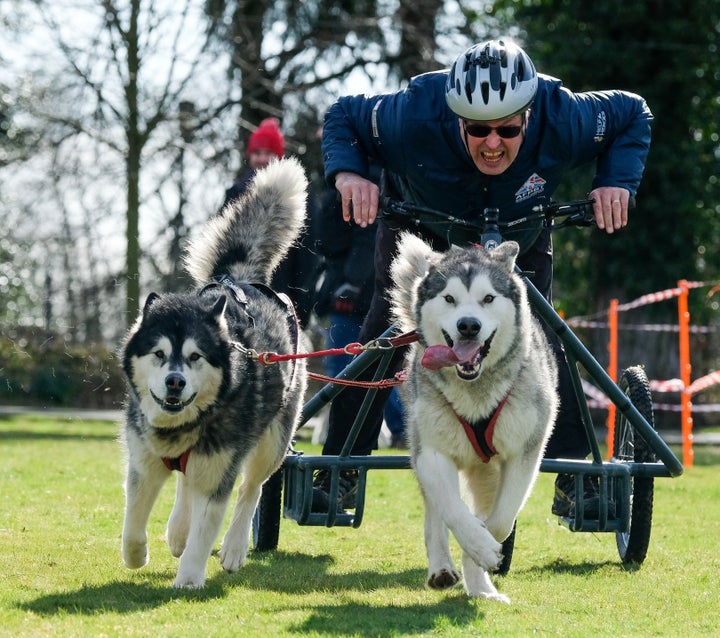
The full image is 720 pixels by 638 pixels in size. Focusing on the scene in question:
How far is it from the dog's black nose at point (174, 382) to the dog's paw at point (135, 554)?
0.76 meters

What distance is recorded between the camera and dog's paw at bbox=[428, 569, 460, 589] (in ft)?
14.9

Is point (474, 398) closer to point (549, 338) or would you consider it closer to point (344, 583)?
point (344, 583)

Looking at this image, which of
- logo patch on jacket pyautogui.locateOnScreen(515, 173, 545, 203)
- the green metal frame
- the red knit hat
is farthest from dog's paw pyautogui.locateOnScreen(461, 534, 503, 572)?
the red knit hat

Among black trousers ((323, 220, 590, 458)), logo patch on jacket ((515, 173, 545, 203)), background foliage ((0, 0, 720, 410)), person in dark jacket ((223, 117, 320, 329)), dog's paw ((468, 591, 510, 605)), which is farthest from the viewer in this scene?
background foliage ((0, 0, 720, 410))

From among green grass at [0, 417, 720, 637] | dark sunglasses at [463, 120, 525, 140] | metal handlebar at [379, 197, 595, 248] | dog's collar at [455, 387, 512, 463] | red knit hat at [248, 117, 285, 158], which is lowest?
green grass at [0, 417, 720, 637]

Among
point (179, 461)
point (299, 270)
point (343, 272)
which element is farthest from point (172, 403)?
point (343, 272)

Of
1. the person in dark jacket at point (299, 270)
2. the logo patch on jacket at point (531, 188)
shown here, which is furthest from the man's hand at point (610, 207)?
the person in dark jacket at point (299, 270)

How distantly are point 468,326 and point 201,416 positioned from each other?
124 cm

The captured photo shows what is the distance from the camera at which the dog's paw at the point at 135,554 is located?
5027 millimetres

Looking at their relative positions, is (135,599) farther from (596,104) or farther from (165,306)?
(596,104)

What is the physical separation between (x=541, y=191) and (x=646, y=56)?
14404 millimetres

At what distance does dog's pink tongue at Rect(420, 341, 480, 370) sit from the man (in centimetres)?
87

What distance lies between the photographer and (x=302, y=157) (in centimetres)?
1989

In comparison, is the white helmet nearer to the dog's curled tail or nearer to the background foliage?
the dog's curled tail
